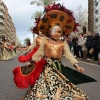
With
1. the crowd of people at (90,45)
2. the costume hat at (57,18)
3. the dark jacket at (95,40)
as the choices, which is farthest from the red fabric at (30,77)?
the dark jacket at (95,40)

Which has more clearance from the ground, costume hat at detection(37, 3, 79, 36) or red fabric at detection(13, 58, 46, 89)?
costume hat at detection(37, 3, 79, 36)

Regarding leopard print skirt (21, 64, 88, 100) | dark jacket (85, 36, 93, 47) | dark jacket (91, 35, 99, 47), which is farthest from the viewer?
dark jacket (85, 36, 93, 47)

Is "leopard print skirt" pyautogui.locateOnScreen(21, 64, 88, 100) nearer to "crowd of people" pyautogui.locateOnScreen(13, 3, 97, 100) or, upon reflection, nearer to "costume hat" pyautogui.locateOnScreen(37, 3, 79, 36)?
"crowd of people" pyautogui.locateOnScreen(13, 3, 97, 100)

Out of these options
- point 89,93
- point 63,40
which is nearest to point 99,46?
point 89,93

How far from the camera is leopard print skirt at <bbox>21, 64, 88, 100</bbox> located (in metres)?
4.30

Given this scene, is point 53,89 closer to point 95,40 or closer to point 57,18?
point 57,18

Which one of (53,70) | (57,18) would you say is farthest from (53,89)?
(57,18)

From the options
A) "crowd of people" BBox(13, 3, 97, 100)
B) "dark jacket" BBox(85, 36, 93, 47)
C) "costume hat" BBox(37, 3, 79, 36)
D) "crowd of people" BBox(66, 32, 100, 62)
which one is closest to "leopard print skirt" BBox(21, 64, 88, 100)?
"crowd of people" BBox(13, 3, 97, 100)

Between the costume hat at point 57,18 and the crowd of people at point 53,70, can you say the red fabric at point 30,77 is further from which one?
the costume hat at point 57,18

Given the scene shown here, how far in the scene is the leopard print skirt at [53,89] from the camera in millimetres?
4305

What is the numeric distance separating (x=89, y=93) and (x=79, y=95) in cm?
216

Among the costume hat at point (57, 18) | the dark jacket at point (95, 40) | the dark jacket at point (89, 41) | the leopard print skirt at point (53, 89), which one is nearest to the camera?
the leopard print skirt at point (53, 89)

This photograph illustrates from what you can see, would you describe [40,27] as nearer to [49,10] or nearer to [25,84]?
[49,10]

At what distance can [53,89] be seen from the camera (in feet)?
14.3
